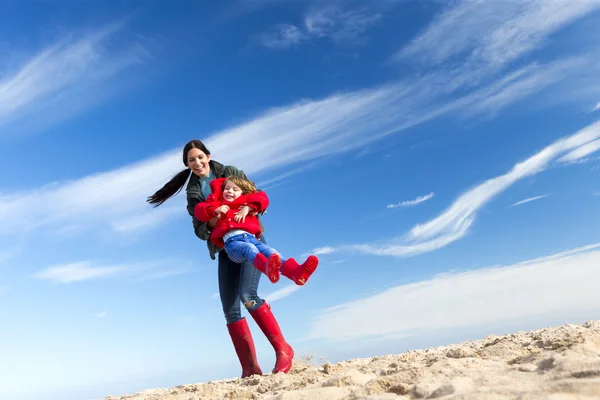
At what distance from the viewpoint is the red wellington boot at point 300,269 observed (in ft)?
12.8

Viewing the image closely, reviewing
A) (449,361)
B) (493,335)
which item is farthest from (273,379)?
(493,335)

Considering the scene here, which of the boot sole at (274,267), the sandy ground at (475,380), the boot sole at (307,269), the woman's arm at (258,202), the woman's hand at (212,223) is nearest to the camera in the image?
the sandy ground at (475,380)

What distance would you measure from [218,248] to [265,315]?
0.74 meters

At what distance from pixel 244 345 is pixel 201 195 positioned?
146cm

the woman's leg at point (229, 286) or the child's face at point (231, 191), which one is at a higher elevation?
the child's face at point (231, 191)

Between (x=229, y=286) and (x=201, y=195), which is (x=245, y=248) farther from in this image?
(x=201, y=195)

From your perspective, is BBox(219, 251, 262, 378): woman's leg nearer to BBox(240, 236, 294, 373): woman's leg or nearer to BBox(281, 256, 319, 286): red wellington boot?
BBox(240, 236, 294, 373): woman's leg

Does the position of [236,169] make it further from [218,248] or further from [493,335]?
[493,335]

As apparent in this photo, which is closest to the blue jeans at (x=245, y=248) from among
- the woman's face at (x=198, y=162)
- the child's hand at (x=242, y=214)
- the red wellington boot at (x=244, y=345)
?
the child's hand at (x=242, y=214)

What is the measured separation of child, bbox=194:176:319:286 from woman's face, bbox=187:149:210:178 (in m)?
0.39

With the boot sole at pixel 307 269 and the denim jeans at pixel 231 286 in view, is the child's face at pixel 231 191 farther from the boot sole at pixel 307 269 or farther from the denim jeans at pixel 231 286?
the boot sole at pixel 307 269

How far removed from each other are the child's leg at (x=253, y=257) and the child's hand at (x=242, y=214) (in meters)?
0.18

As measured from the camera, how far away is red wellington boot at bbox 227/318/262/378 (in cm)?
496

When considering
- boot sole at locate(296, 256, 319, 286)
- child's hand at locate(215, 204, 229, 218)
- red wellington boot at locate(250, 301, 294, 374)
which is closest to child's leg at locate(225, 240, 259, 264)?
child's hand at locate(215, 204, 229, 218)
